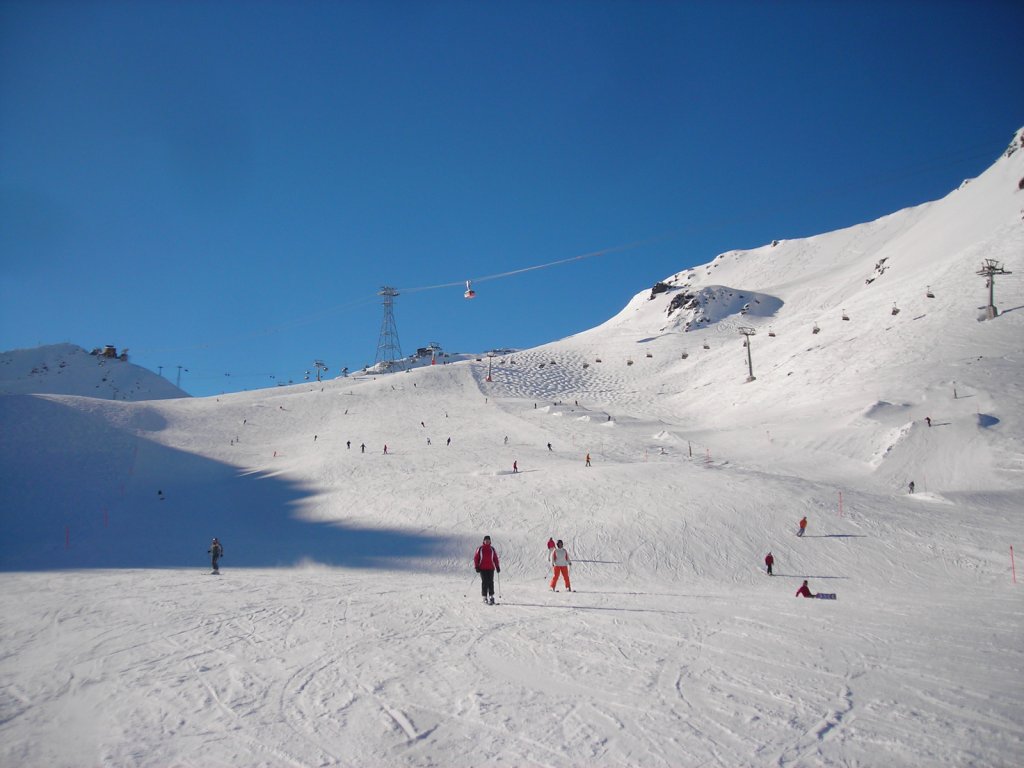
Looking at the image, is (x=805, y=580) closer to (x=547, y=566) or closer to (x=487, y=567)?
(x=547, y=566)

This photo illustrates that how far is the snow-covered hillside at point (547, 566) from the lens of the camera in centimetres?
584

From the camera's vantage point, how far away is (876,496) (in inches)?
980

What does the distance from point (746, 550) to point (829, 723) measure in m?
14.8

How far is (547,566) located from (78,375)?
11713 centimetres

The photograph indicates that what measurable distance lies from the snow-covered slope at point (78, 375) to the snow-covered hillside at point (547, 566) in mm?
55443

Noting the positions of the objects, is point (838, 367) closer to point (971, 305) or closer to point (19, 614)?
point (971, 305)

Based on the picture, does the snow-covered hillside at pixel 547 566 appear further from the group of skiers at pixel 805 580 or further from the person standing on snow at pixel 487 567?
the person standing on snow at pixel 487 567

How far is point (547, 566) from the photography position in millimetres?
18844

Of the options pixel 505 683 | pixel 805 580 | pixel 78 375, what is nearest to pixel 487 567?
pixel 505 683

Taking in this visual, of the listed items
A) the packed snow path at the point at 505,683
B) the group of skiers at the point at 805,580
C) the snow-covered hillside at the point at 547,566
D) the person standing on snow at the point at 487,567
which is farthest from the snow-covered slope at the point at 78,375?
the group of skiers at the point at 805,580

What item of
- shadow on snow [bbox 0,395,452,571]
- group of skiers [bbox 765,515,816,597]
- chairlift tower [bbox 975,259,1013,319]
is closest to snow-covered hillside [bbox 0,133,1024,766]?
shadow on snow [bbox 0,395,452,571]

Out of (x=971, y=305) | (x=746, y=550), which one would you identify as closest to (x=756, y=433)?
(x=746, y=550)

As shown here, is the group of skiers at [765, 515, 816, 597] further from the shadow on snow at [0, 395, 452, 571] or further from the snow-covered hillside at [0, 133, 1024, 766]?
the shadow on snow at [0, 395, 452, 571]

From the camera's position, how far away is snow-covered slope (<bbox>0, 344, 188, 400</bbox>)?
99.3 m
